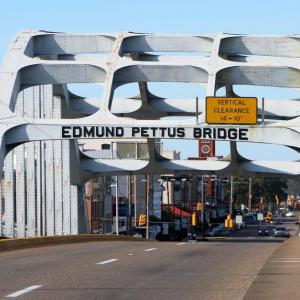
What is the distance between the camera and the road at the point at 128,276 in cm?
1454

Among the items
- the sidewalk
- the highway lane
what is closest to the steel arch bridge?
the highway lane

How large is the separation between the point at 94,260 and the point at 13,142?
71.9ft

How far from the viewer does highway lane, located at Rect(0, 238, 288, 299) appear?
Answer: 1456 centimetres

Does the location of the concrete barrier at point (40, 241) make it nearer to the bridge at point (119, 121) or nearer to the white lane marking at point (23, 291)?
the bridge at point (119, 121)

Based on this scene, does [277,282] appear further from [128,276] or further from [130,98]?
[130,98]

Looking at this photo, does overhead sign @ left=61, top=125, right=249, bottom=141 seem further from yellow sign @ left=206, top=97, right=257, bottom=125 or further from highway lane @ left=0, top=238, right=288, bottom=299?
highway lane @ left=0, top=238, right=288, bottom=299

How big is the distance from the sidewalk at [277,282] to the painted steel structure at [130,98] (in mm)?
20016

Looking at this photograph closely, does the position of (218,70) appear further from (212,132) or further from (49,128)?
(49,128)

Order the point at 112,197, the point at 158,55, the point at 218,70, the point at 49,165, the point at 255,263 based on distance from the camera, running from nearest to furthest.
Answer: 1. the point at 255,263
2. the point at 218,70
3. the point at 158,55
4. the point at 49,165
5. the point at 112,197

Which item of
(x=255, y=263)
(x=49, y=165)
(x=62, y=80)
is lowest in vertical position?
(x=255, y=263)

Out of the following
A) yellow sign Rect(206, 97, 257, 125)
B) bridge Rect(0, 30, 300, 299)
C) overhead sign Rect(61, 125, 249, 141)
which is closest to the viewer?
bridge Rect(0, 30, 300, 299)

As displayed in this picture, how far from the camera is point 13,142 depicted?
143 feet

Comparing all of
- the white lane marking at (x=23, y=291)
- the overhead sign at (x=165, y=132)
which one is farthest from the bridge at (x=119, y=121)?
the white lane marking at (x=23, y=291)

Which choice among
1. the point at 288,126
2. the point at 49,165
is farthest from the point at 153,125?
the point at 49,165
